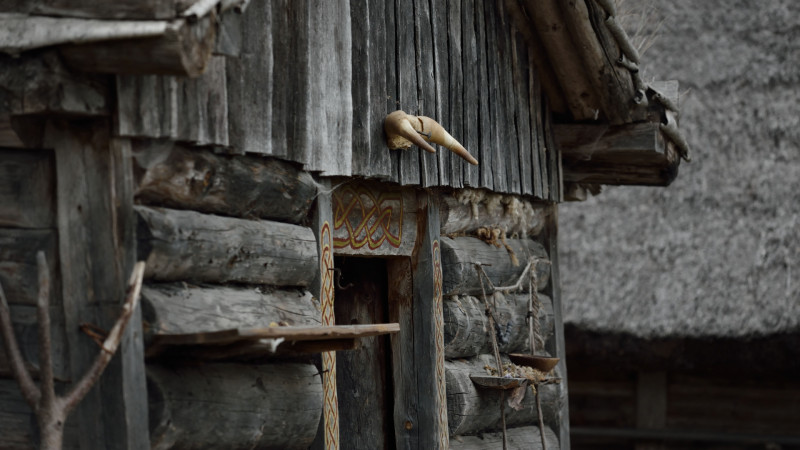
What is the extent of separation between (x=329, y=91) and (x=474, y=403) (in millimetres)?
1959

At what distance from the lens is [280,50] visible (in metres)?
4.89

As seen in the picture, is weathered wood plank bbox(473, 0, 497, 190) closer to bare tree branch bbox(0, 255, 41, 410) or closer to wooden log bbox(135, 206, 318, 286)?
wooden log bbox(135, 206, 318, 286)

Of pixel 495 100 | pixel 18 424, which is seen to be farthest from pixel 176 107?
pixel 495 100

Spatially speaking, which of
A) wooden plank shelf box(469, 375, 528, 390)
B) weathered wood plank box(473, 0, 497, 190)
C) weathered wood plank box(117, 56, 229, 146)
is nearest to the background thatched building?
weathered wood plank box(473, 0, 497, 190)

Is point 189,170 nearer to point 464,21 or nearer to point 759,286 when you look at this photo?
point 464,21

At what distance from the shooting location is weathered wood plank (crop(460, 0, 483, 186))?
21.1 ft

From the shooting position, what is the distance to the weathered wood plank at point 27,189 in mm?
4180

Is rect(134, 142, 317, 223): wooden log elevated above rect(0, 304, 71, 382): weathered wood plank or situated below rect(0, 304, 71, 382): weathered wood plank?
above

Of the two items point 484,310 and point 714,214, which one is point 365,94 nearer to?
point 484,310

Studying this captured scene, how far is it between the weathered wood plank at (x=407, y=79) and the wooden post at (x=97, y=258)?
74.1 inches

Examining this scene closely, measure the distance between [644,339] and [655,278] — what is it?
23.5 inches

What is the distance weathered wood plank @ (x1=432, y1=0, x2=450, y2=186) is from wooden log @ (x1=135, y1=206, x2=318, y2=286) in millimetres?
1184

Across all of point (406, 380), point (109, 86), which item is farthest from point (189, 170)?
point (406, 380)

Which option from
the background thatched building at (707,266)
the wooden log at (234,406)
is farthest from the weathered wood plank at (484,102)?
the background thatched building at (707,266)
